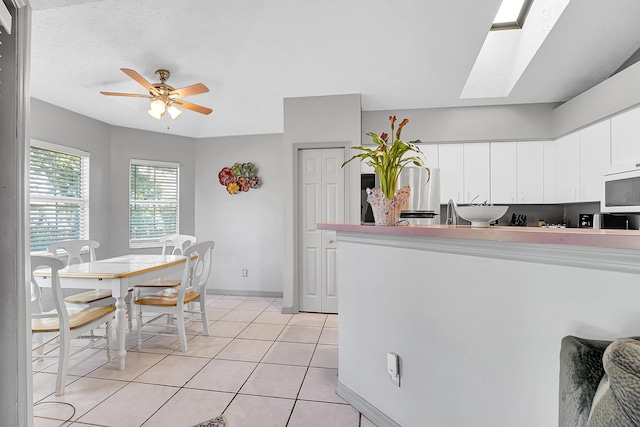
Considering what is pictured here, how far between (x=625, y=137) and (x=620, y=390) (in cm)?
320

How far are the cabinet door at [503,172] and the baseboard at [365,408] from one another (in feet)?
9.95

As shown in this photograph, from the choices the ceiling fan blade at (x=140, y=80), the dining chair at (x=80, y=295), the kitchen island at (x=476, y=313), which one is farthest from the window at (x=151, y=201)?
the kitchen island at (x=476, y=313)

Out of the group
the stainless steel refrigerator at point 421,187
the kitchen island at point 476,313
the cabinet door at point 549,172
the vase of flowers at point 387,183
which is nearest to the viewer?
the kitchen island at point 476,313

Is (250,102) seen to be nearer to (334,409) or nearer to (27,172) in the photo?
(27,172)

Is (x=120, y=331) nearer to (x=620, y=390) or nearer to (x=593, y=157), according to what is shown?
(x=620, y=390)

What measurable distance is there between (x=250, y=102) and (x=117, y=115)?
1.79 metres

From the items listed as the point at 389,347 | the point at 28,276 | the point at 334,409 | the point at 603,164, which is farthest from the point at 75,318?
the point at 603,164

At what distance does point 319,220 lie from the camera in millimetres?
3918

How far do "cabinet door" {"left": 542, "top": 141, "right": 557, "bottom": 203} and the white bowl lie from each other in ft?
9.34

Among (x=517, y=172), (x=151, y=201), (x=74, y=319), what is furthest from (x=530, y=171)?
(x=151, y=201)

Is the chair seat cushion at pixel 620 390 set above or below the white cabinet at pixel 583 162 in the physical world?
below

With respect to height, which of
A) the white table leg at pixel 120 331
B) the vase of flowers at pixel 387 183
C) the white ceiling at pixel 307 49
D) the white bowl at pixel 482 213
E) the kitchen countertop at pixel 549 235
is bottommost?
the white table leg at pixel 120 331

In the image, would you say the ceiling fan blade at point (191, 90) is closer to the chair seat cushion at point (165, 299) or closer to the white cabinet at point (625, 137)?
the chair seat cushion at point (165, 299)

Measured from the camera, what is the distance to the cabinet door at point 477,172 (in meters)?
3.92
